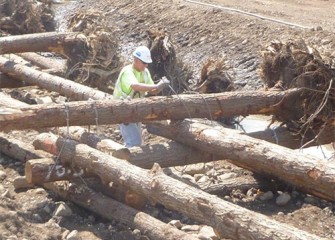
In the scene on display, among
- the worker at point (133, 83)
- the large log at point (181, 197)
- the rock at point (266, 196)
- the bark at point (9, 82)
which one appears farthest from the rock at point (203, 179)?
the bark at point (9, 82)

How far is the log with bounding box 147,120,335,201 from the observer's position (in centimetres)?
916

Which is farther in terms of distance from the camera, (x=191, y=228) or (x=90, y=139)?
(x=90, y=139)

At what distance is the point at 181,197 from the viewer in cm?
844

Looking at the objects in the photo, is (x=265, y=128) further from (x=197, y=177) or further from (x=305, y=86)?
(x=197, y=177)

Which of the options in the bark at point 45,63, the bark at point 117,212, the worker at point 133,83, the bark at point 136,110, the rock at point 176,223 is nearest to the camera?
the bark at point 117,212

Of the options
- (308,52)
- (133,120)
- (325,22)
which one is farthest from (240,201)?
(325,22)

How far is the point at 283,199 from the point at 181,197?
2.43 m

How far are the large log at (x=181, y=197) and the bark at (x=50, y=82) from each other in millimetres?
2350

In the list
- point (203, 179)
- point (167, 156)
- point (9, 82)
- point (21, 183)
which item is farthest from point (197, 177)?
point (9, 82)

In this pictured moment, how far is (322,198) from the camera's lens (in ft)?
33.7

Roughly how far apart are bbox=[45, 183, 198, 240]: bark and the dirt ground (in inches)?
4.5

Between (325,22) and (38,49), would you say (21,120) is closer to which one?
(38,49)

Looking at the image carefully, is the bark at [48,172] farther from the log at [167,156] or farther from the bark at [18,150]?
the bark at [18,150]

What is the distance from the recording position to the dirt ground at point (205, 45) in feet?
30.9
